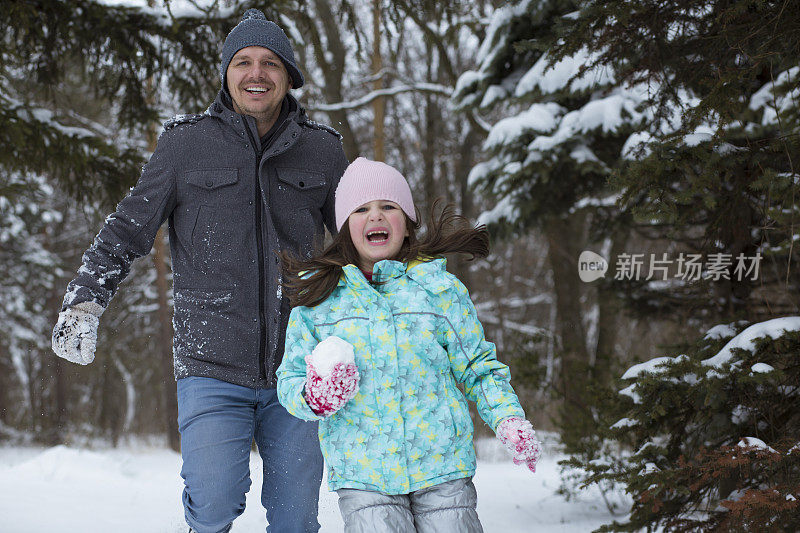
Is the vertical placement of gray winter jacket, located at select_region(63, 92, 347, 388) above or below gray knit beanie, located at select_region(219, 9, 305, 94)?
below

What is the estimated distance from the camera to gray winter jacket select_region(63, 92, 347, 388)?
9.86 ft

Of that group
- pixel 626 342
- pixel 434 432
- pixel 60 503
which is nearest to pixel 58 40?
pixel 60 503

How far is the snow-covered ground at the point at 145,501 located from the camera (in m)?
5.62

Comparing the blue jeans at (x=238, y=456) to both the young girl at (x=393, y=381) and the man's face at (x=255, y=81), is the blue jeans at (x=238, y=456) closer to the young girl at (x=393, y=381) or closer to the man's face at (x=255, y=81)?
the young girl at (x=393, y=381)

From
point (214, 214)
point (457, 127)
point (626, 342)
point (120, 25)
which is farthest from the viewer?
point (626, 342)

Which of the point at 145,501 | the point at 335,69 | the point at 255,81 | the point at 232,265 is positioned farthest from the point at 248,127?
the point at 335,69

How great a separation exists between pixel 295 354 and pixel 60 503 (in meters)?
4.84

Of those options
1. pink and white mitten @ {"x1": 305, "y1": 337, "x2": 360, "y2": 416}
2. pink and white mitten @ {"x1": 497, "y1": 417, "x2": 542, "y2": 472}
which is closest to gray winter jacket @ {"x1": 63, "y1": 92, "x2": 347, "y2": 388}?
pink and white mitten @ {"x1": 305, "y1": 337, "x2": 360, "y2": 416}

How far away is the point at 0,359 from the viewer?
1822 cm

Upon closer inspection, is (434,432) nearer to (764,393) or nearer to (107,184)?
(764,393)

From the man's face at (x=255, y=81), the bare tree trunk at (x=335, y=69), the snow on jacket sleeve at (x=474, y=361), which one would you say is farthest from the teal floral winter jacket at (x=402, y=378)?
the bare tree trunk at (x=335, y=69)

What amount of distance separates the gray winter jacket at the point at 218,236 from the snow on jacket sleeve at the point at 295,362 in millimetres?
444

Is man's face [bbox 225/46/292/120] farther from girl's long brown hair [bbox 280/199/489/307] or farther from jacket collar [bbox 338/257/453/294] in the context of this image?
jacket collar [bbox 338/257/453/294]

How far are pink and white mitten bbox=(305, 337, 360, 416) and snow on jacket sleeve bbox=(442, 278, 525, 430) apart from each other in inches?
16.9
